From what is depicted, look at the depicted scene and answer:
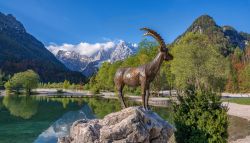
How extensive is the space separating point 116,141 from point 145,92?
297cm

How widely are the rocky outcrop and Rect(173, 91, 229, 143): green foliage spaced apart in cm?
90

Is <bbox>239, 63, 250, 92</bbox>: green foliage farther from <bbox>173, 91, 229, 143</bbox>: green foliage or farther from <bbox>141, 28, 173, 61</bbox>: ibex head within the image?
<bbox>173, 91, 229, 143</bbox>: green foliage

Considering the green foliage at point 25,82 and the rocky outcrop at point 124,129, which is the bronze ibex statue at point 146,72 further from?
the green foliage at point 25,82

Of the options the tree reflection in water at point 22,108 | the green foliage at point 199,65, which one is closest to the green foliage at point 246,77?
the green foliage at point 199,65

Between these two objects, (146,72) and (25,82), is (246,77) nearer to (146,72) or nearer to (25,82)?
(146,72)

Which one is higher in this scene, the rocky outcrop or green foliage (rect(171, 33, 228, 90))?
green foliage (rect(171, 33, 228, 90))

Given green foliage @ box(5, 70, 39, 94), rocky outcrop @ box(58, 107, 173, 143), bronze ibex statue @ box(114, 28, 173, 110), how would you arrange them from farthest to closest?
green foliage @ box(5, 70, 39, 94) < bronze ibex statue @ box(114, 28, 173, 110) < rocky outcrop @ box(58, 107, 173, 143)

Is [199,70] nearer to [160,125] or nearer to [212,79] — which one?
[212,79]

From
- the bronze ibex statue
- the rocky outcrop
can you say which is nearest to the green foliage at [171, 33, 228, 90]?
the bronze ibex statue

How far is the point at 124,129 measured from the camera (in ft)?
36.0

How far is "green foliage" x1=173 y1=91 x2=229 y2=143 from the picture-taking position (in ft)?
40.2

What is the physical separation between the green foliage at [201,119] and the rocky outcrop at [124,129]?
2.94 ft

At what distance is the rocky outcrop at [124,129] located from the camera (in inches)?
432

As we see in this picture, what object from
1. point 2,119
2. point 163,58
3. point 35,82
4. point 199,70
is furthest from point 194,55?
point 35,82
